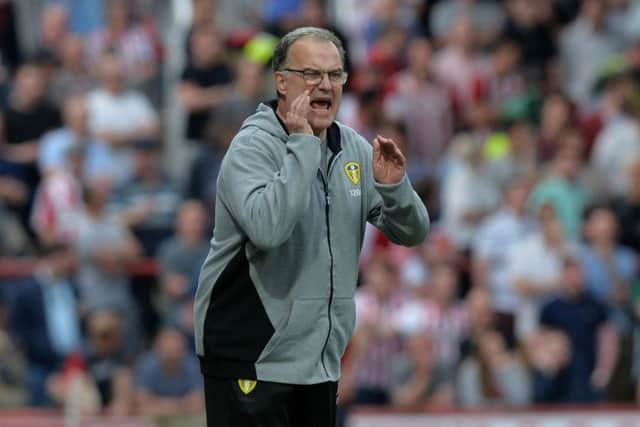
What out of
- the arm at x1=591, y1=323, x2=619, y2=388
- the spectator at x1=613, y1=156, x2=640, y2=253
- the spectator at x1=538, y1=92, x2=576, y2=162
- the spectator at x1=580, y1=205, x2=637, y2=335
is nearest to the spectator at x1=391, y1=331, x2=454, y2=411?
the arm at x1=591, y1=323, x2=619, y2=388

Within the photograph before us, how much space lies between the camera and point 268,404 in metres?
5.36

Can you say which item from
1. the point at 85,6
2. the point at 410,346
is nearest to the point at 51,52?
the point at 85,6

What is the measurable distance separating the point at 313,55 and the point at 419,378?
6359 mm

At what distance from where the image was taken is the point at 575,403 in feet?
37.4

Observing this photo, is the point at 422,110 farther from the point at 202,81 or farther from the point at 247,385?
the point at 247,385

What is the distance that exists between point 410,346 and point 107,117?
3438mm

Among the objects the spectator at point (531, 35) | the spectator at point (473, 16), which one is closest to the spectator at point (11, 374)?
the spectator at point (473, 16)

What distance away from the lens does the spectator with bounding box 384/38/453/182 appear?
13688 millimetres

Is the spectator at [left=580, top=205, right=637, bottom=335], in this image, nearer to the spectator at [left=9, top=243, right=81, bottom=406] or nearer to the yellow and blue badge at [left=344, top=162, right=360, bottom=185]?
the spectator at [left=9, top=243, right=81, bottom=406]

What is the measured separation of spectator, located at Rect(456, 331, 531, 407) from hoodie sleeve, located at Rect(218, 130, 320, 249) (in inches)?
252

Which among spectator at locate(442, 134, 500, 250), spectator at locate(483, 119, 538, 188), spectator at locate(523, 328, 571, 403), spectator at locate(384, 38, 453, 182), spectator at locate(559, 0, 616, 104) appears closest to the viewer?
spectator at locate(523, 328, 571, 403)

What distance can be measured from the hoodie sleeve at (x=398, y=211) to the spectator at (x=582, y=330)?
6.22m

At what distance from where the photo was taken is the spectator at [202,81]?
1308 cm

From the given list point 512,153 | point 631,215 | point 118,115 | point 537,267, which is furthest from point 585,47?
point 118,115
